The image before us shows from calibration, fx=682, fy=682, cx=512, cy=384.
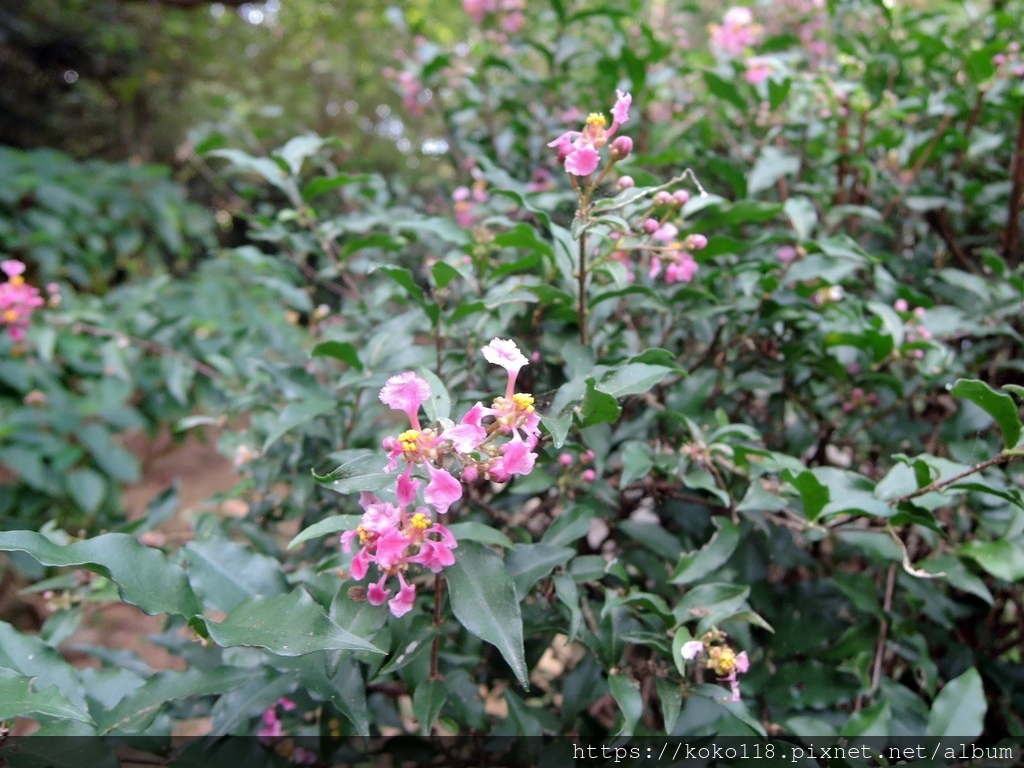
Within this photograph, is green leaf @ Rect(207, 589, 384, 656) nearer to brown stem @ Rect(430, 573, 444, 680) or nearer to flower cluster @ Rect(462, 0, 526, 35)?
brown stem @ Rect(430, 573, 444, 680)

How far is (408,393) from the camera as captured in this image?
0.56 m

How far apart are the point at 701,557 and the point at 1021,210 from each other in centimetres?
93

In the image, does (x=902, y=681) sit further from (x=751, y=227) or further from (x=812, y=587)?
(x=751, y=227)

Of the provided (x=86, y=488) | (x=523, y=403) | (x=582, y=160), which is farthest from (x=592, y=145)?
(x=86, y=488)

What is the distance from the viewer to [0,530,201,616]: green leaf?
520 millimetres

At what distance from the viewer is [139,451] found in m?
2.66

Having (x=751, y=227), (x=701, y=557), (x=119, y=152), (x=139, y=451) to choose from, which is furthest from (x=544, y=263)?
(x=119, y=152)

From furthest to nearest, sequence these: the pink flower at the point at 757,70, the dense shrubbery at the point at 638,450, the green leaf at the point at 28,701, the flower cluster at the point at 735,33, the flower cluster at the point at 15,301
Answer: the flower cluster at the point at 735,33 < the flower cluster at the point at 15,301 < the pink flower at the point at 757,70 < the dense shrubbery at the point at 638,450 < the green leaf at the point at 28,701

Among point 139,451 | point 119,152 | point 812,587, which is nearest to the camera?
point 812,587

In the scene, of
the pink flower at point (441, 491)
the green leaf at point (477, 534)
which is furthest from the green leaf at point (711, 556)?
the pink flower at point (441, 491)

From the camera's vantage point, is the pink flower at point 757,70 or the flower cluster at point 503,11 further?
the flower cluster at point 503,11

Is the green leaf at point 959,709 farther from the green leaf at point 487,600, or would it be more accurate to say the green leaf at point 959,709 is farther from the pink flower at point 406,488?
the pink flower at point 406,488

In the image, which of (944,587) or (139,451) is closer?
(944,587)

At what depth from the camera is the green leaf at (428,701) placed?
2.08ft
